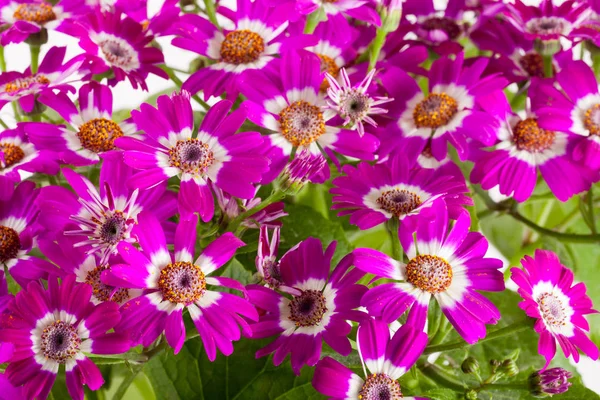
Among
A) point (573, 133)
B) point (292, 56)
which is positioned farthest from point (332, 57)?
point (573, 133)

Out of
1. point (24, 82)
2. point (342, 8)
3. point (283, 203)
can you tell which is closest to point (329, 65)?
point (342, 8)

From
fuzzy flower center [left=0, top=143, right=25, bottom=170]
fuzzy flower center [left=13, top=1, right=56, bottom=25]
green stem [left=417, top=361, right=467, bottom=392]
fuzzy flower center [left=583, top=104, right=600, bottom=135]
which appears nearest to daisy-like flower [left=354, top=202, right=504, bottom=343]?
green stem [left=417, top=361, right=467, bottom=392]

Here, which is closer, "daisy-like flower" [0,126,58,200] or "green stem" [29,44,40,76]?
"daisy-like flower" [0,126,58,200]

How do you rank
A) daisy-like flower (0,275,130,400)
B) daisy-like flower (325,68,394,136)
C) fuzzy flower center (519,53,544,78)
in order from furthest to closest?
fuzzy flower center (519,53,544,78)
daisy-like flower (325,68,394,136)
daisy-like flower (0,275,130,400)

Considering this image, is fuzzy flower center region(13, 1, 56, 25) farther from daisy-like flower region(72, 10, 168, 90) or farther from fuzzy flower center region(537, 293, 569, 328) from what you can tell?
fuzzy flower center region(537, 293, 569, 328)

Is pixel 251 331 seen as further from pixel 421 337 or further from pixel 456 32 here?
pixel 456 32

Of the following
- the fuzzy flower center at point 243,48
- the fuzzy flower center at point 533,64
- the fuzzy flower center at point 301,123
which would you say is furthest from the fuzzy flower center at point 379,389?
the fuzzy flower center at point 533,64

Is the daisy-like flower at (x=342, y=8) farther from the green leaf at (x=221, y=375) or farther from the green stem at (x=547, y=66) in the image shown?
the green leaf at (x=221, y=375)
